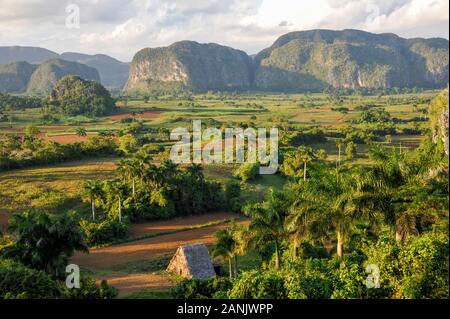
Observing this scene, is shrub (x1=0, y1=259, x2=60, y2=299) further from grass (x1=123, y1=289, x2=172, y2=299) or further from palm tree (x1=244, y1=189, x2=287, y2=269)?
palm tree (x1=244, y1=189, x2=287, y2=269)

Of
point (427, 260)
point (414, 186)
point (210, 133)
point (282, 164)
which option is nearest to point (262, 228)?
point (414, 186)

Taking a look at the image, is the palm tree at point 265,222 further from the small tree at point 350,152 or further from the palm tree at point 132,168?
the small tree at point 350,152

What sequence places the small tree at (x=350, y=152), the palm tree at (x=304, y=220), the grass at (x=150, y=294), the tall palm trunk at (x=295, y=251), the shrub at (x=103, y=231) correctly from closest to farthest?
the palm tree at (x=304, y=220), the grass at (x=150, y=294), the tall palm trunk at (x=295, y=251), the shrub at (x=103, y=231), the small tree at (x=350, y=152)

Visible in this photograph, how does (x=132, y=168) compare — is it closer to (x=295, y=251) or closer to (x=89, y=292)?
(x=295, y=251)

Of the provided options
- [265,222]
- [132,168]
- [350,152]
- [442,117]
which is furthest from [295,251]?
[350,152]

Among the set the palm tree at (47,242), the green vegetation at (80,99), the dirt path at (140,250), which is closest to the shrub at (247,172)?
the dirt path at (140,250)

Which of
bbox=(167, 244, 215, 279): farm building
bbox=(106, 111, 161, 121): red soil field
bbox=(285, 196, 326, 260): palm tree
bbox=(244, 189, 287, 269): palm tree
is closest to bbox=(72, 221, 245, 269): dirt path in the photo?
bbox=(167, 244, 215, 279): farm building
